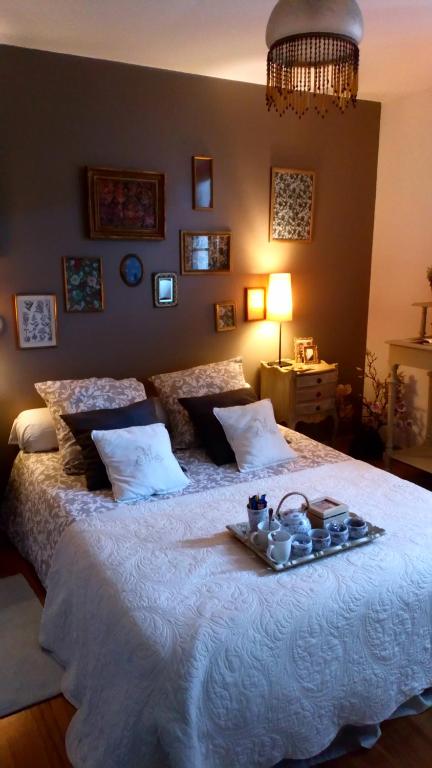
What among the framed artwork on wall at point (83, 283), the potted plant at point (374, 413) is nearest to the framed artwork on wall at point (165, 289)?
the framed artwork on wall at point (83, 283)

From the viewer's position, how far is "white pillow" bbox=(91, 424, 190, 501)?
8.39 feet

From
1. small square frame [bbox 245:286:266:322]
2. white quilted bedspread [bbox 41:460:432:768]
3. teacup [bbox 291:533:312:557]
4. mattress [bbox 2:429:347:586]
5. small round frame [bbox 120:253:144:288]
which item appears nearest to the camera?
white quilted bedspread [bbox 41:460:432:768]

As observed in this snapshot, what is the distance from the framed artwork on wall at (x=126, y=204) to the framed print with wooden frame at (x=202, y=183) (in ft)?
0.77

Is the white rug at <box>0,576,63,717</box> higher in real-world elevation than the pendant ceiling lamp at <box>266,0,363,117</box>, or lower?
lower

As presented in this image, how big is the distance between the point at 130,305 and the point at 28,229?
722 millimetres

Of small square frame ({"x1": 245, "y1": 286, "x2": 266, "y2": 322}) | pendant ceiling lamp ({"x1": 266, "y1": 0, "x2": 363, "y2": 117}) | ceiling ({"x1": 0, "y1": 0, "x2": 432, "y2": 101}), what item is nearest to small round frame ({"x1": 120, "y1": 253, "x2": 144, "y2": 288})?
small square frame ({"x1": 245, "y1": 286, "x2": 266, "y2": 322})

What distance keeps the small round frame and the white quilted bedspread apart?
1671mm

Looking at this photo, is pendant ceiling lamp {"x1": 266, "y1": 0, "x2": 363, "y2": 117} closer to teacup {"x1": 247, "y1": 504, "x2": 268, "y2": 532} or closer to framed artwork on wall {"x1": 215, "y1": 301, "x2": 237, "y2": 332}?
teacup {"x1": 247, "y1": 504, "x2": 268, "y2": 532}

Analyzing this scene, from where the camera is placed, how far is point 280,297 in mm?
3848

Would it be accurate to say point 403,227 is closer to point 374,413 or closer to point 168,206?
point 374,413

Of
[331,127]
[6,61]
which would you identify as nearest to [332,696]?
[6,61]

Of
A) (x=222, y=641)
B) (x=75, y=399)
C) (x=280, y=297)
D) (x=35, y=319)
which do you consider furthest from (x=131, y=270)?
(x=222, y=641)

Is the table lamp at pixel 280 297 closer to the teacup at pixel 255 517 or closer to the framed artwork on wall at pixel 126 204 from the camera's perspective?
the framed artwork on wall at pixel 126 204

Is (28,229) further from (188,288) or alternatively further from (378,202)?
(378,202)
